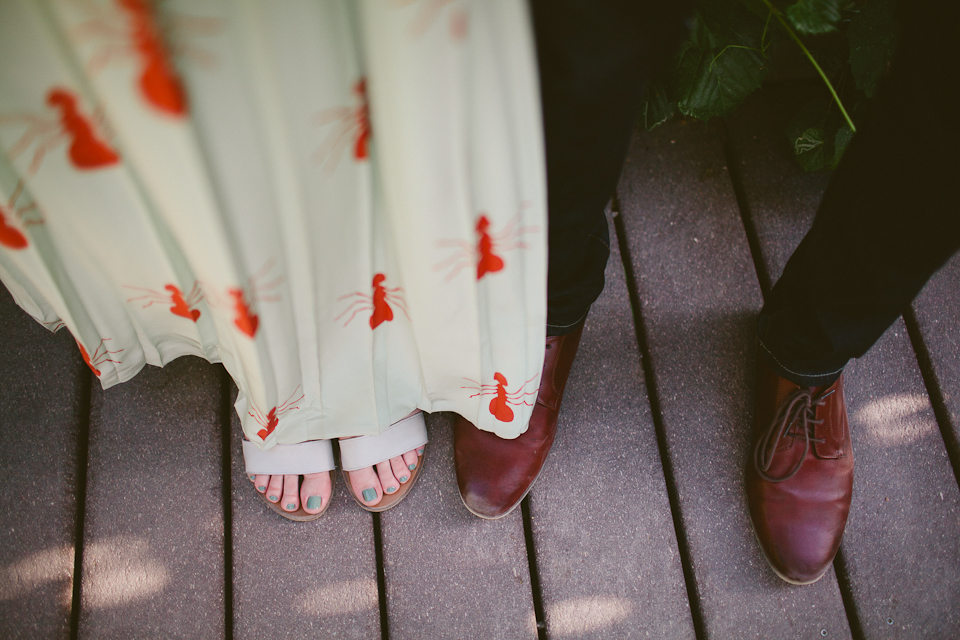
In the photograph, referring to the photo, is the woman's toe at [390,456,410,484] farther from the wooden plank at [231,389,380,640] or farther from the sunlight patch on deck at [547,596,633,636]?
the sunlight patch on deck at [547,596,633,636]

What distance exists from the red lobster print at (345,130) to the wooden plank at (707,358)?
2.12ft

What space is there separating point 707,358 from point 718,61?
17.8 inches

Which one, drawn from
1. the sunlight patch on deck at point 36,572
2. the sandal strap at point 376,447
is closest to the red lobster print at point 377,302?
the sandal strap at point 376,447

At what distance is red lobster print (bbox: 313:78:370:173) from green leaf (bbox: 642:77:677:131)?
0.53 metres

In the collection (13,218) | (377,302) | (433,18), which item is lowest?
(377,302)

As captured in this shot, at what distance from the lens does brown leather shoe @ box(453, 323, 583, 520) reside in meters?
0.80

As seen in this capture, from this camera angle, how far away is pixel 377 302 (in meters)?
0.61

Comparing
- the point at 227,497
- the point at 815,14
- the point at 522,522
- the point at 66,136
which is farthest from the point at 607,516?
the point at 66,136

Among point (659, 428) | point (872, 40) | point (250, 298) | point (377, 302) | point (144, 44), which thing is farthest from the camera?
point (659, 428)

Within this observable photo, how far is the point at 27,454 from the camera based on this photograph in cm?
84

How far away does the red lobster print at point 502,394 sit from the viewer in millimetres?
662

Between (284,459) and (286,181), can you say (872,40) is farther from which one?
(284,459)

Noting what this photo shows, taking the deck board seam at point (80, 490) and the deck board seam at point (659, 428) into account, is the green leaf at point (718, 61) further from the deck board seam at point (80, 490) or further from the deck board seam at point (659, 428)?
the deck board seam at point (80, 490)

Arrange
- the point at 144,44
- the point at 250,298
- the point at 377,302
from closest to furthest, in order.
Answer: the point at 144,44 < the point at 250,298 < the point at 377,302
